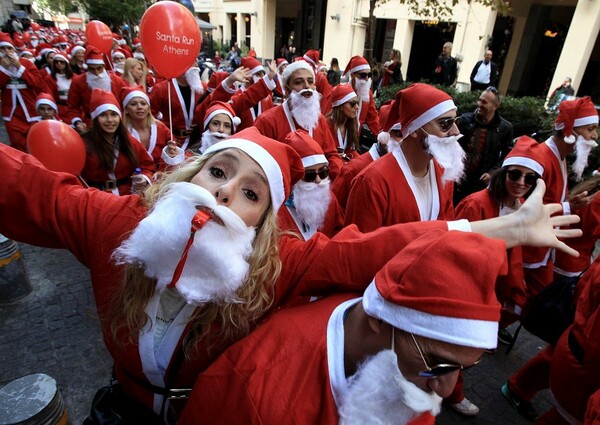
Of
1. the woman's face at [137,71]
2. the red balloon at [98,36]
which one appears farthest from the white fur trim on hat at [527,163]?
the red balloon at [98,36]

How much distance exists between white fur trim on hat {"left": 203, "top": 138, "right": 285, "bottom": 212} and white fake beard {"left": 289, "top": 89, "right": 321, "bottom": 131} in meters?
3.22

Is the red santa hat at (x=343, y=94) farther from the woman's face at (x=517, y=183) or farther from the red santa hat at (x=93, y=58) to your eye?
the red santa hat at (x=93, y=58)

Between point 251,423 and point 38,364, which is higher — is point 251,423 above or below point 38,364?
above

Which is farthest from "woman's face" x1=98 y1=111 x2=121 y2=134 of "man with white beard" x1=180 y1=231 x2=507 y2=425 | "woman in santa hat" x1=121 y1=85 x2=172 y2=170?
"man with white beard" x1=180 y1=231 x2=507 y2=425

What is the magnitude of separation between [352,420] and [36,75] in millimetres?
8921

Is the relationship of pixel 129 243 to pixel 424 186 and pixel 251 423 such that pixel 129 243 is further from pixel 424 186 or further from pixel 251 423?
pixel 424 186

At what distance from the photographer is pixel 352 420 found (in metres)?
1.07

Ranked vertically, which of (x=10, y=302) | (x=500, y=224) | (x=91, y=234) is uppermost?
(x=500, y=224)

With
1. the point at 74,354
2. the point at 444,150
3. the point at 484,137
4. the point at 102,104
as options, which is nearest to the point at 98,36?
the point at 102,104

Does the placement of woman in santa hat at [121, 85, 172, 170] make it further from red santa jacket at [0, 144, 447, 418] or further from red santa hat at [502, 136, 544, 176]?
red santa hat at [502, 136, 544, 176]

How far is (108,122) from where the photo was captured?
12.2 feet

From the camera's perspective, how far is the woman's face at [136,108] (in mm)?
4398

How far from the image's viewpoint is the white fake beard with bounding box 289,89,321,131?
15.4 ft

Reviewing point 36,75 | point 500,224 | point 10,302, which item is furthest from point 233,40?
point 500,224
